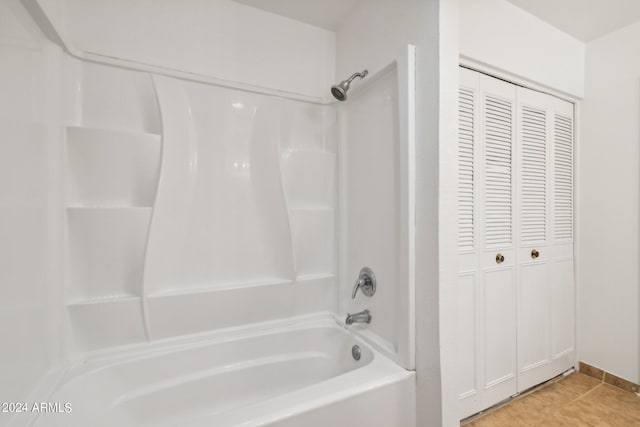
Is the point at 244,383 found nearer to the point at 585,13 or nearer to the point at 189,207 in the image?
the point at 189,207

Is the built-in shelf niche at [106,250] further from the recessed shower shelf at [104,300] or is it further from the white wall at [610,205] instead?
the white wall at [610,205]

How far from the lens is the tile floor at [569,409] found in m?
1.60

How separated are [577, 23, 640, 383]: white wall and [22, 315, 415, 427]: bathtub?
70.4 inches

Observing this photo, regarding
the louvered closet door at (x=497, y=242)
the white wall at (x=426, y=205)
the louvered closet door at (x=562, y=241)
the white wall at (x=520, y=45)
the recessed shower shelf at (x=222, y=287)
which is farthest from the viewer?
the louvered closet door at (x=562, y=241)

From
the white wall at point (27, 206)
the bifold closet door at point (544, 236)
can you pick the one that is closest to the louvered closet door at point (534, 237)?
the bifold closet door at point (544, 236)

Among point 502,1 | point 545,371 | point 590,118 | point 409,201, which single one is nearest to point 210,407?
point 409,201

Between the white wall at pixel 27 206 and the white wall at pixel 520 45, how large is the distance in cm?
197

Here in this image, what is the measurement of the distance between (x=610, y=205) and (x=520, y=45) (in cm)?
129

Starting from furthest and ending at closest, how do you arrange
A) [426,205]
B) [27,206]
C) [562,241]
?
1. [562,241]
2. [426,205]
3. [27,206]

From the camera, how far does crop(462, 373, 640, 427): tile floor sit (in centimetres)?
160

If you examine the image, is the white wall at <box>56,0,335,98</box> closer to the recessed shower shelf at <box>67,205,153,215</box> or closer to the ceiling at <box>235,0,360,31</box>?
the ceiling at <box>235,0,360,31</box>

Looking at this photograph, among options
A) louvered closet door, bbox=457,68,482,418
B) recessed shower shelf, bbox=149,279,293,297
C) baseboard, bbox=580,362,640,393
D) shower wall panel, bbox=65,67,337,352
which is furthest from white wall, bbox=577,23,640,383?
recessed shower shelf, bbox=149,279,293,297

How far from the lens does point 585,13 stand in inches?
68.7

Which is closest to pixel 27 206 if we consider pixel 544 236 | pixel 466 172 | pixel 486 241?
pixel 466 172
